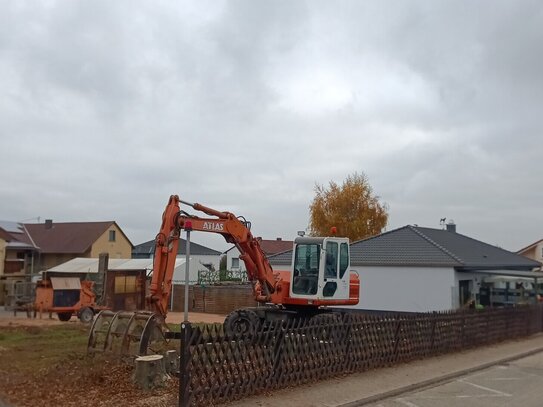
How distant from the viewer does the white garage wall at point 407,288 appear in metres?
26.3

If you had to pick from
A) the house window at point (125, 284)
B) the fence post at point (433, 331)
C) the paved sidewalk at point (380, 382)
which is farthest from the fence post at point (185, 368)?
the house window at point (125, 284)

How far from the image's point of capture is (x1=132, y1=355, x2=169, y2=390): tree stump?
945 centimetres

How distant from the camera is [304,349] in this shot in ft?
36.3

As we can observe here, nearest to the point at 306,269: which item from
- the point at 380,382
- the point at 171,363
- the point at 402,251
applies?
the point at 380,382

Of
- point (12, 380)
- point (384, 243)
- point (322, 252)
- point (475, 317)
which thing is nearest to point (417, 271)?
point (384, 243)

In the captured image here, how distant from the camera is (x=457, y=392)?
445 inches

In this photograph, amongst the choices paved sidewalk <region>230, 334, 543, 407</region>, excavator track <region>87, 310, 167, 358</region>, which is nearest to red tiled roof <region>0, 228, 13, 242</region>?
excavator track <region>87, 310, 167, 358</region>

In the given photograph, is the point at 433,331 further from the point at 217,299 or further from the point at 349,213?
the point at 349,213

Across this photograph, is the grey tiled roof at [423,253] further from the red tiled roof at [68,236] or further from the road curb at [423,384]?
the red tiled roof at [68,236]

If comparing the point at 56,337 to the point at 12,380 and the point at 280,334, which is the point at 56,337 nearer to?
the point at 12,380

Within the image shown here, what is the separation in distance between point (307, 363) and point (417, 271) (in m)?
17.1

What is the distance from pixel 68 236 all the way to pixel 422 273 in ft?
130

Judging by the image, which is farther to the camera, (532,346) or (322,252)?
(532,346)

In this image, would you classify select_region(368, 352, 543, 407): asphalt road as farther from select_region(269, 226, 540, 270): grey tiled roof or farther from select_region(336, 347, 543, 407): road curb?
select_region(269, 226, 540, 270): grey tiled roof
